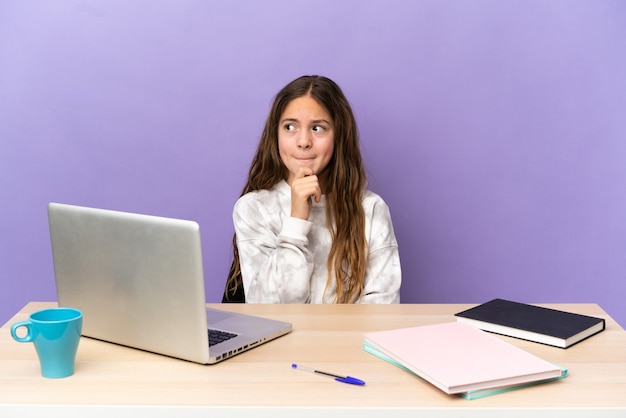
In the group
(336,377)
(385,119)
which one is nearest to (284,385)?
(336,377)

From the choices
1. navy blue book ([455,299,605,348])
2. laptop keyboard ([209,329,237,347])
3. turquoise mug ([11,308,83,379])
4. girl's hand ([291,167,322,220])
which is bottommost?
navy blue book ([455,299,605,348])

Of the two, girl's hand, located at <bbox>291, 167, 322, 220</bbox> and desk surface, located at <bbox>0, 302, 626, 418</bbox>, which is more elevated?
girl's hand, located at <bbox>291, 167, 322, 220</bbox>

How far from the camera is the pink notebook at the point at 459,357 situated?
109cm

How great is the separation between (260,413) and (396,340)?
33cm

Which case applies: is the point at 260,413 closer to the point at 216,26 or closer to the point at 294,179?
the point at 294,179

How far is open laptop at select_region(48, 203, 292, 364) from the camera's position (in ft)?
3.83

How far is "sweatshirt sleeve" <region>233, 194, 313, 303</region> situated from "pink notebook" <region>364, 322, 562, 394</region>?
0.59 meters

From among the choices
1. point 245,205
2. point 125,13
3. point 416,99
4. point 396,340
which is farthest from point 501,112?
point 396,340

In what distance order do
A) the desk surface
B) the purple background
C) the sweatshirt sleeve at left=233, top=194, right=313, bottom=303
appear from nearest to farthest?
the desk surface, the sweatshirt sleeve at left=233, top=194, right=313, bottom=303, the purple background

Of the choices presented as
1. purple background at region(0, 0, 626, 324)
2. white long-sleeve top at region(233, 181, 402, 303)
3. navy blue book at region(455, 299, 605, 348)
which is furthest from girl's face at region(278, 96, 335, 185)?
navy blue book at region(455, 299, 605, 348)

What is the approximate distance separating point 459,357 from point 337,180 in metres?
1.02

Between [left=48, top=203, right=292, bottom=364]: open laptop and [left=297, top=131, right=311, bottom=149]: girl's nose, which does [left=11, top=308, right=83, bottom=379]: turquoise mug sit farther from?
[left=297, top=131, right=311, bottom=149]: girl's nose

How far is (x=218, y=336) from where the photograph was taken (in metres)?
1.32

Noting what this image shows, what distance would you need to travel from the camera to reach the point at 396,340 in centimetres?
126
